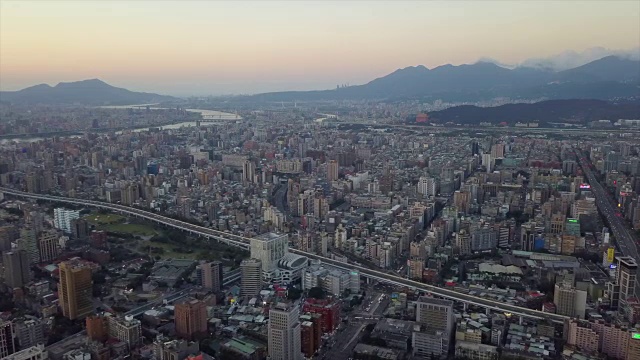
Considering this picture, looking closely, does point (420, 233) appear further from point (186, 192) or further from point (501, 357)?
point (186, 192)

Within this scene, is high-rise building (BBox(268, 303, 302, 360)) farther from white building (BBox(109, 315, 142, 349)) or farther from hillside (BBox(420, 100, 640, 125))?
hillside (BBox(420, 100, 640, 125))

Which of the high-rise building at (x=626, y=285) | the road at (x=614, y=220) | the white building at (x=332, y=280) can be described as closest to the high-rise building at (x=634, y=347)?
the high-rise building at (x=626, y=285)

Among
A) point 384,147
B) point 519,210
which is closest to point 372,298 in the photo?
point 519,210

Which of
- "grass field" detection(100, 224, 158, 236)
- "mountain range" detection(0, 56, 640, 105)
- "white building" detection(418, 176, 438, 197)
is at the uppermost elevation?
"mountain range" detection(0, 56, 640, 105)

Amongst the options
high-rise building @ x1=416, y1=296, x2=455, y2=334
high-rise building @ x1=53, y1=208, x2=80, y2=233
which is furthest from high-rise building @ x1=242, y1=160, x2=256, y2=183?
high-rise building @ x1=416, y1=296, x2=455, y2=334

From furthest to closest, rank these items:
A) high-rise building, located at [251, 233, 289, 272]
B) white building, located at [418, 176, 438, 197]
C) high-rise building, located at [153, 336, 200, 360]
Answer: white building, located at [418, 176, 438, 197] < high-rise building, located at [251, 233, 289, 272] < high-rise building, located at [153, 336, 200, 360]
